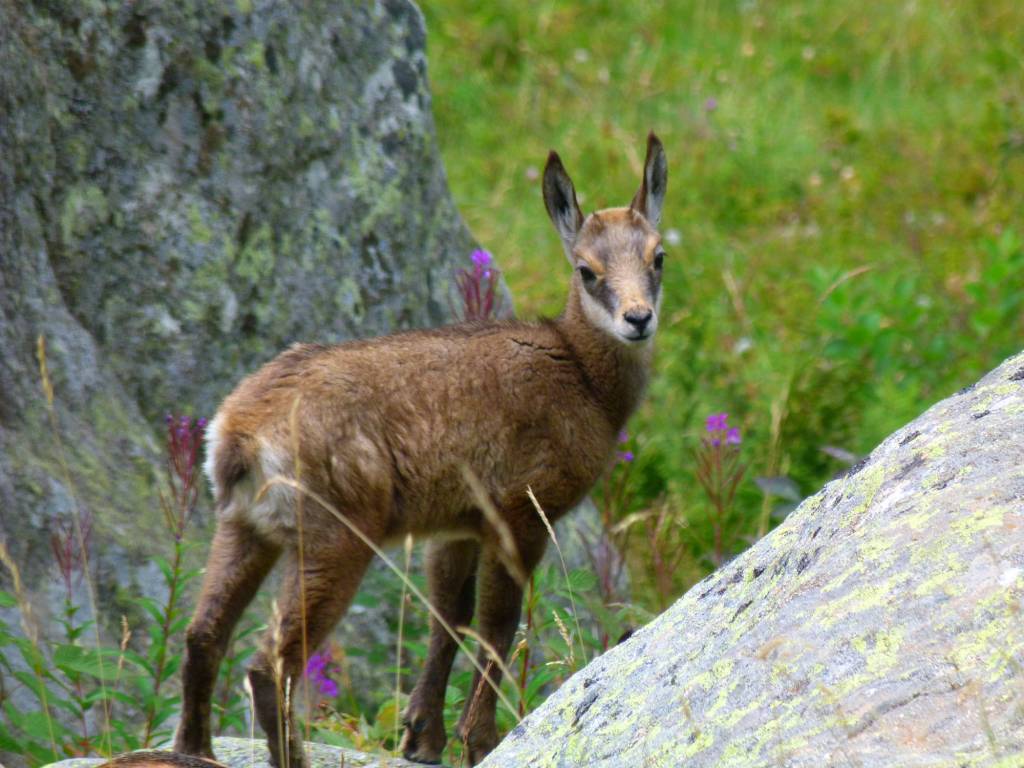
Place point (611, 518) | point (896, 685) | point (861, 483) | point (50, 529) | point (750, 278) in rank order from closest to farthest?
point (896, 685), point (861, 483), point (50, 529), point (611, 518), point (750, 278)

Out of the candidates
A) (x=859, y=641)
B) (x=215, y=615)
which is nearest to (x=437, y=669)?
(x=215, y=615)

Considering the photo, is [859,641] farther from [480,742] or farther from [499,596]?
[499,596]

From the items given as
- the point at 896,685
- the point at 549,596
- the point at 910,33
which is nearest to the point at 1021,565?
the point at 896,685

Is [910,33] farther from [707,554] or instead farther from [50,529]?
[50,529]

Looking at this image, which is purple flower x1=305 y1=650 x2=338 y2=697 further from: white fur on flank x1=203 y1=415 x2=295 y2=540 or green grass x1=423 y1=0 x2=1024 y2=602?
green grass x1=423 y1=0 x2=1024 y2=602

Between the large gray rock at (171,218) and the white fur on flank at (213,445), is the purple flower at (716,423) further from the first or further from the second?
the white fur on flank at (213,445)

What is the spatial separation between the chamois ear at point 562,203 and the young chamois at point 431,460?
10mm

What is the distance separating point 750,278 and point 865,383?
172 cm

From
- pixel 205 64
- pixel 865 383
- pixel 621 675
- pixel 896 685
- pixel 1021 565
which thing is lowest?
pixel 865 383

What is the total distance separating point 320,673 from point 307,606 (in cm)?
77

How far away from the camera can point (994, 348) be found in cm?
843

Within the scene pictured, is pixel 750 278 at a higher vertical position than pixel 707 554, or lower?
higher

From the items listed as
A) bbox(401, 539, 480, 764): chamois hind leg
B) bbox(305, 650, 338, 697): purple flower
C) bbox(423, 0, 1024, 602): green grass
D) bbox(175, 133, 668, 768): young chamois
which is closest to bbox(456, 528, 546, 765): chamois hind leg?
bbox(175, 133, 668, 768): young chamois

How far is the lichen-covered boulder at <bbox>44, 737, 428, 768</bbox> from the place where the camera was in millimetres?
4266
